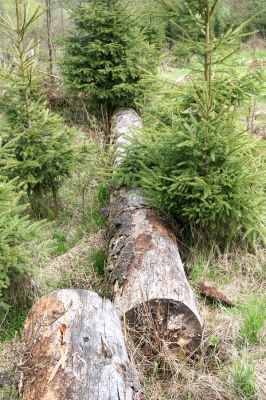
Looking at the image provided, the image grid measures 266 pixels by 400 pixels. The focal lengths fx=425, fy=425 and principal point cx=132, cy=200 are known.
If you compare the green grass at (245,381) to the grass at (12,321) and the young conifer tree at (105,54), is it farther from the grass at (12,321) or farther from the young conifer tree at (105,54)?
the young conifer tree at (105,54)

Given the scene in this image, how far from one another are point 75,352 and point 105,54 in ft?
24.1

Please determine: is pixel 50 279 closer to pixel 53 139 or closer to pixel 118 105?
pixel 53 139

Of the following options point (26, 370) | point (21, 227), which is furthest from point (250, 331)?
point (21, 227)

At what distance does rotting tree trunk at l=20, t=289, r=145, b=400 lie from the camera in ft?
7.77

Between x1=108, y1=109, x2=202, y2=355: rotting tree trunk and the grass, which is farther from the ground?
x1=108, y1=109, x2=202, y2=355: rotting tree trunk

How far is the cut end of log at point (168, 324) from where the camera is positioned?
3239mm

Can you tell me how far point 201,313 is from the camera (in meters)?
3.70

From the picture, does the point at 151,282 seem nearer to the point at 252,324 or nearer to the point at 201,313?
the point at 201,313

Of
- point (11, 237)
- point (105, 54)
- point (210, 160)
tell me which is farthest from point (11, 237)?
point (105, 54)

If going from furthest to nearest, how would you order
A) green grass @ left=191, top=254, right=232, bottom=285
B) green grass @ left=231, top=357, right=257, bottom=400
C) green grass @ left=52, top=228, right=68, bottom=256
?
green grass @ left=52, top=228, right=68, bottom=256 → green grass @ left=191, top=254, right=232, bottom=285 → green grass @ left=231, top=357, right=257, bottom=400

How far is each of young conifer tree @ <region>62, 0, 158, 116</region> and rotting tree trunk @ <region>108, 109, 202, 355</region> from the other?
15.9ft

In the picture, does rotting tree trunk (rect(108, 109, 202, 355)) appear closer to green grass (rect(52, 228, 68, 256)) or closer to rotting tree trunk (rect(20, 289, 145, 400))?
rotting tree trunk (rect(20, 289, 145, 400))

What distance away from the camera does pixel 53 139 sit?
535cm

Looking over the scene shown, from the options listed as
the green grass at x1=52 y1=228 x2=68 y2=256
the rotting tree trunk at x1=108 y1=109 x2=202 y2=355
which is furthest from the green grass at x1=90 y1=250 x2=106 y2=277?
the green grass at x1=52 y1=228 x2=68 y2=256
